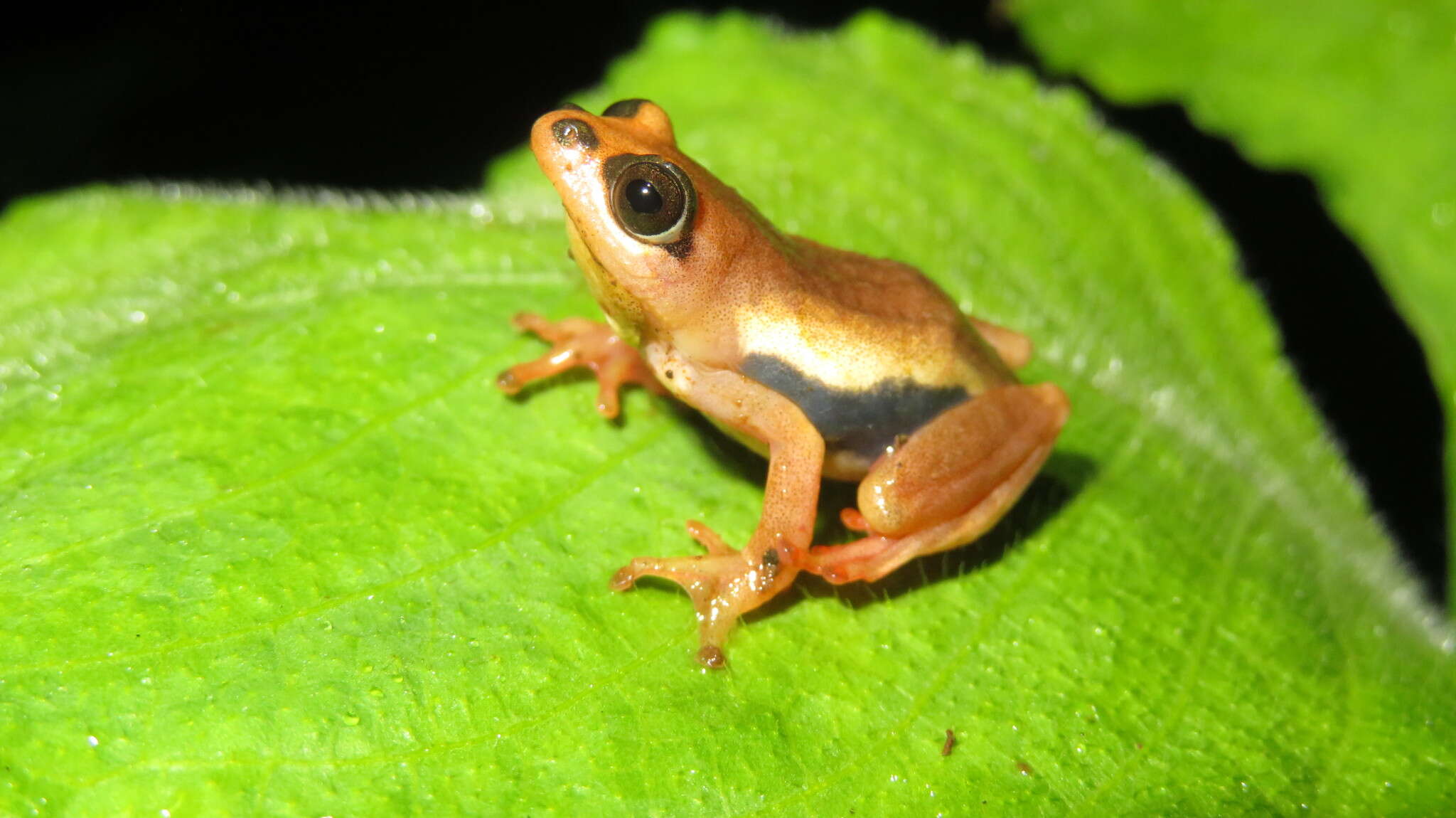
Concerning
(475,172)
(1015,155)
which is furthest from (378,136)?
(1015,155)

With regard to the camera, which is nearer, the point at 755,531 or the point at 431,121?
the point at 755,531

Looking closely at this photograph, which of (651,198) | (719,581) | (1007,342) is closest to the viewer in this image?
(719,581)

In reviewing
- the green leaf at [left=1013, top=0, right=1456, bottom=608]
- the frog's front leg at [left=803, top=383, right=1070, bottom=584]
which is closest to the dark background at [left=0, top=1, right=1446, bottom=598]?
the green leaf at [left=1013, top=0, right=1456, bottom=608]

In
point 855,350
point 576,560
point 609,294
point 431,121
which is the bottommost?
point 431,121

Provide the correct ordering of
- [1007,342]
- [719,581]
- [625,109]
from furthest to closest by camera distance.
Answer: [1007,342]
[625,109]
[719,581]

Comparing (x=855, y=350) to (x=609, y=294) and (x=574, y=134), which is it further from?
(x=574, y=134)

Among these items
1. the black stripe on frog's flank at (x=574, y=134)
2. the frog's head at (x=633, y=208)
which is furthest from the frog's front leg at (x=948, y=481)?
the black stripe on frog's flank at (x=574, y=134)

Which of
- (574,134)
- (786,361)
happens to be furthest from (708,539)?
(574,134)

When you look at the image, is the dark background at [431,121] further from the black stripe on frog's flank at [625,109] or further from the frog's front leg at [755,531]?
the frog's front leg at [755,531]

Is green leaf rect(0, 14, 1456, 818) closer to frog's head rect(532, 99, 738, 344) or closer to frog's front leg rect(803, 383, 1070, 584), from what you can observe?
frog's front leg rect(803, 383, 1070, 584)
